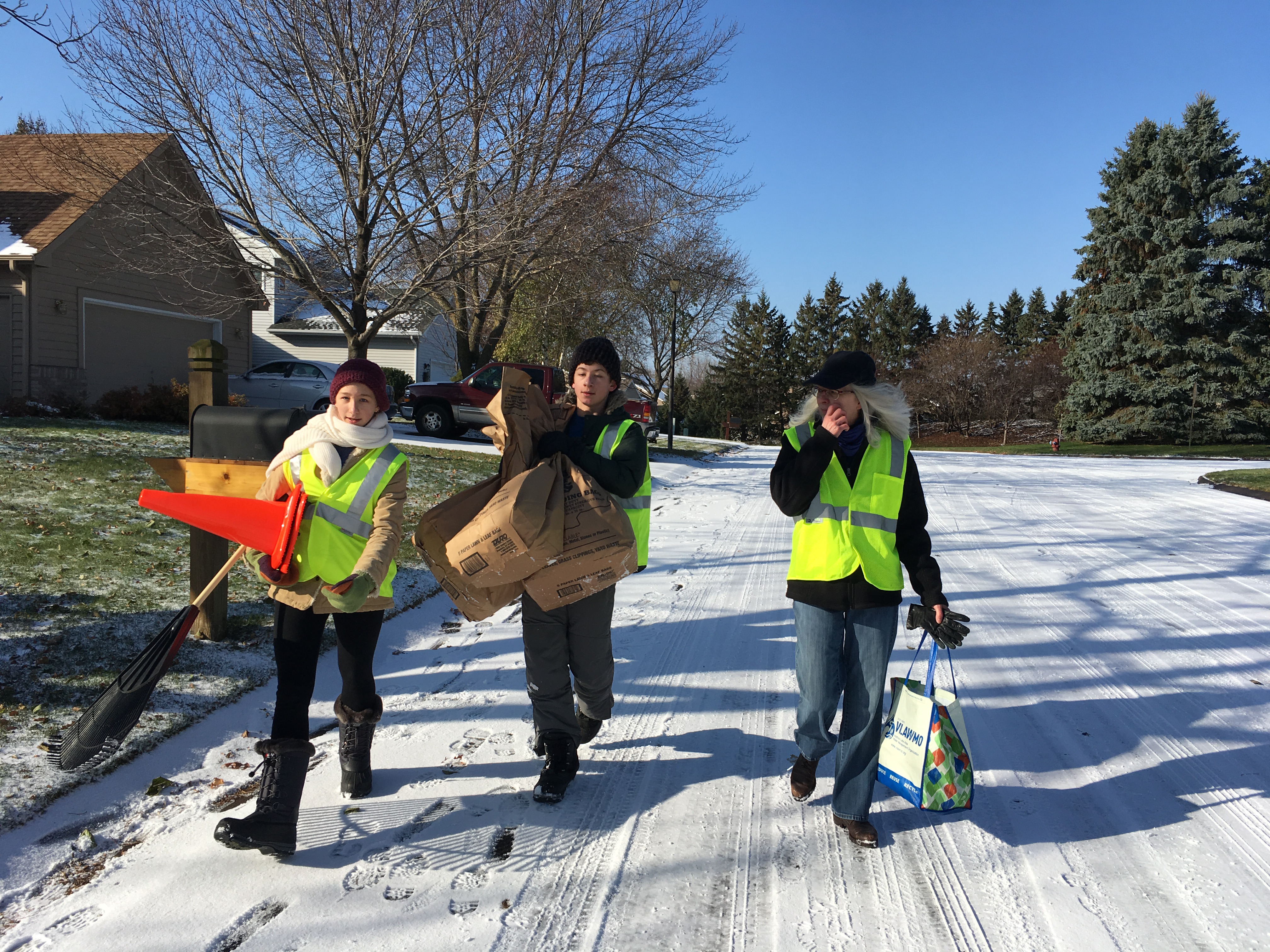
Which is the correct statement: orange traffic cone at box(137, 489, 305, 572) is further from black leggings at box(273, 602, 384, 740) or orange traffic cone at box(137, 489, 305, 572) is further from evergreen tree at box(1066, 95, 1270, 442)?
evergreen tree at box(1066, 95, 1270, 442)

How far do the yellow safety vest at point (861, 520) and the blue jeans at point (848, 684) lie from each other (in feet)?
0.50

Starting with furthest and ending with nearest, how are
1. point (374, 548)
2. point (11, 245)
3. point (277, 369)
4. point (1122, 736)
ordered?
point (277, 369) < point (11, 245) < point (1122, 736) < point (374, 548)

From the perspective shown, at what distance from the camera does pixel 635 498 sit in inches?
131

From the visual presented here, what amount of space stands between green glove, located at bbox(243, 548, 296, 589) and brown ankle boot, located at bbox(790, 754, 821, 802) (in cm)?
212

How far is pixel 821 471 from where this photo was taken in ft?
9.66

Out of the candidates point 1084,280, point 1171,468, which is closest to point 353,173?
point 1171,468

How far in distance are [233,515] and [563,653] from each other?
1.35 m

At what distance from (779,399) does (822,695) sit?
49587mm

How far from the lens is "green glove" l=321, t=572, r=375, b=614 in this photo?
2734 millimetres

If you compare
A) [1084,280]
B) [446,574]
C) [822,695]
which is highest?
[1084,280]

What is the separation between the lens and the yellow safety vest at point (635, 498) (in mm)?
3156

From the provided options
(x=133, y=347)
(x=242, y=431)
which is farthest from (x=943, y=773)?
(x=133, y=347)

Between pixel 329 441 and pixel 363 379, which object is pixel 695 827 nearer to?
pixel 329 441

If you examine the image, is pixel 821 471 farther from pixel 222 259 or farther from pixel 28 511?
pixel 222 259
